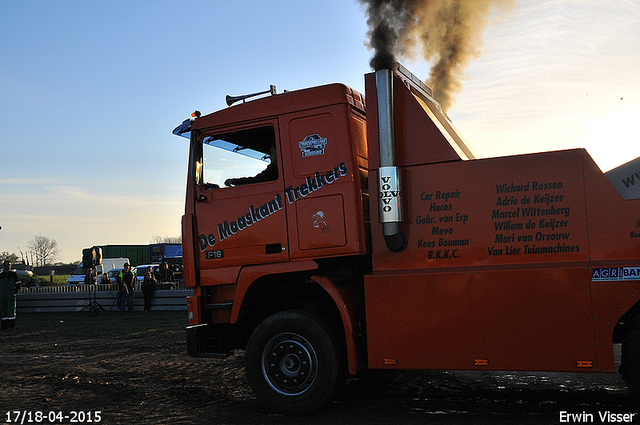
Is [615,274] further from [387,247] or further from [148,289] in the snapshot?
[148,289]

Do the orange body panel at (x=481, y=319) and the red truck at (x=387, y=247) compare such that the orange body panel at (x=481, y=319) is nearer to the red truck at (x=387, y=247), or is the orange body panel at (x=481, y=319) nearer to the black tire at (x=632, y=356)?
the red truck at (x=387, y=247)

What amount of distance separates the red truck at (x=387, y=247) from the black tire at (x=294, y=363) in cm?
2

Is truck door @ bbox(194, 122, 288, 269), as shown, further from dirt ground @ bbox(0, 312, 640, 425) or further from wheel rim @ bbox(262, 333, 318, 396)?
dirt ground @ bbox(0, 312, 640, 425)

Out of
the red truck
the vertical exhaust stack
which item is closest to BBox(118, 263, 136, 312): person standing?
the red truck

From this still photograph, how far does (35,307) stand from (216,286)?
17168 mm

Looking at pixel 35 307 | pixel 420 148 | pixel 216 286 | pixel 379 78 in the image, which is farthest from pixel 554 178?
pixel 35 307

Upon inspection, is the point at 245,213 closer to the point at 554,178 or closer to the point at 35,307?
the point at 554,178

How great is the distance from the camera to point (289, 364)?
18.3 feet

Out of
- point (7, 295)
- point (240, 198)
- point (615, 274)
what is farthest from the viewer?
point (7, 295)

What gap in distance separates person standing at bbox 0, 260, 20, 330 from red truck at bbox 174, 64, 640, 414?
33.9 ft

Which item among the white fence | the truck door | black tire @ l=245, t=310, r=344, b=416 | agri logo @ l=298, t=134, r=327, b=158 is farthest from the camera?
the white fence

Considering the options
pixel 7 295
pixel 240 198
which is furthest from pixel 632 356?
pixel 7 295

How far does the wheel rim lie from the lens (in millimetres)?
5484

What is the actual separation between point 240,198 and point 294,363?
73.7 inches
